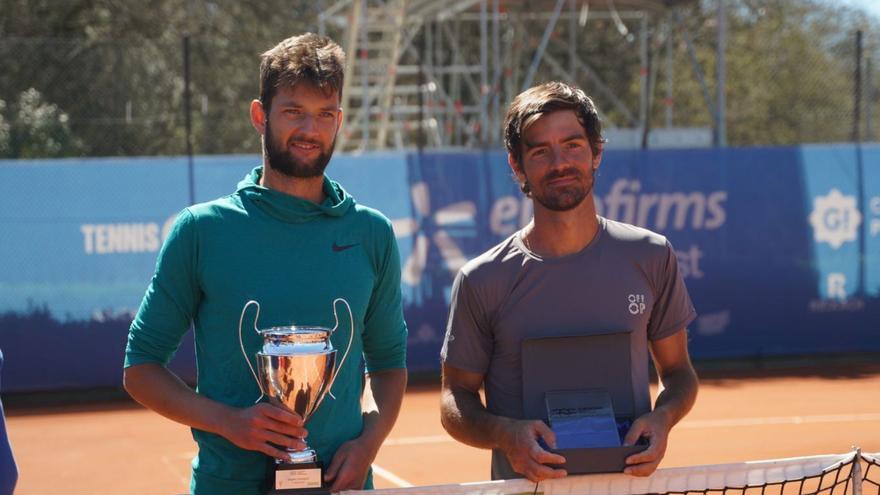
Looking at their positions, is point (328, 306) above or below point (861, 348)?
above

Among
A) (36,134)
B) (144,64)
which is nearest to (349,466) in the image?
(36,134)

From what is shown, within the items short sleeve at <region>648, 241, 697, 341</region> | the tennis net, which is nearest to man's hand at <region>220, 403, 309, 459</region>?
the tennis net

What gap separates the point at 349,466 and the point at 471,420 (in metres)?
0.44

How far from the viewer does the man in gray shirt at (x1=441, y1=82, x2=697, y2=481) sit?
10.3ft

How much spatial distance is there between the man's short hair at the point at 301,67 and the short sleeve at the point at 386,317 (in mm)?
431

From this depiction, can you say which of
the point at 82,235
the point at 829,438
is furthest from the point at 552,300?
the point at 82,235

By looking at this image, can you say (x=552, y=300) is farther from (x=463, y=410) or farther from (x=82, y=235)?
(x=82, y=235)

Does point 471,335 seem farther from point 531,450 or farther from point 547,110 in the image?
point 547,110

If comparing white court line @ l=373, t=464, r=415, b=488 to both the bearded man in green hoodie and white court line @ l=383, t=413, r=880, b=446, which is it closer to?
white court line @ l=383, t=413, r=880, b=446

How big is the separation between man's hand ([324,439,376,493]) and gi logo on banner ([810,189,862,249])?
35.4 feet

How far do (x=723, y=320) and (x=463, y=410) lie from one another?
998 centimetres

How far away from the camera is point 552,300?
3.14 meters

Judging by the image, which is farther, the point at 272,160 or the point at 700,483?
the point at 700,483

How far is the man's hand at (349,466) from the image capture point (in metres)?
2.79
